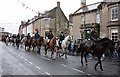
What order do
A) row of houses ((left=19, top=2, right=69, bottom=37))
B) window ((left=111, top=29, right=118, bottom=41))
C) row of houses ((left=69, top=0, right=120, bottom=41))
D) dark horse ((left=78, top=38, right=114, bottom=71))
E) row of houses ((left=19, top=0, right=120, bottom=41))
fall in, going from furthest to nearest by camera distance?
row of houses ((left=19, top=2, right=69, bottom=37)) → row of houses ((left=19, top=0, right=120, bottom=41)) → row of houses ((left=69, top=0, right=120, bottom=41)) → window ((left=111, top=29, right=118, bottom=41)) → dark horse ((left=78, top=38, right=114, bottom=71))

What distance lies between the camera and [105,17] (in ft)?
136

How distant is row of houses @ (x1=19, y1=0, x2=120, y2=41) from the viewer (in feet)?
125

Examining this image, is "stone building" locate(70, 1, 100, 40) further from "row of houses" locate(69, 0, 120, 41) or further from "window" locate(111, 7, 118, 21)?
"window" locate(111, 7, 118, 21)

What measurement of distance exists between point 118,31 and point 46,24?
37.2 metres

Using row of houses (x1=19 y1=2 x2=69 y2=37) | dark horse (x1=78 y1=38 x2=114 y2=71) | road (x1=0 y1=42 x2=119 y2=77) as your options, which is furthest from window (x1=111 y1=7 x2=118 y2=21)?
row of houses (x1=19 y1=2 x2=69 y2=37)

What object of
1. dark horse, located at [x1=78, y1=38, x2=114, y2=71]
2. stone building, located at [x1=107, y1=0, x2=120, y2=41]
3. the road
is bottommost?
the road

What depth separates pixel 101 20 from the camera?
→ 4300 centimetres

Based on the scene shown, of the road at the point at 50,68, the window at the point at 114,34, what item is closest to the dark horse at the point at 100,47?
the road at the point at 50,68

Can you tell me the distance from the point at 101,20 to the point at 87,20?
6833mm

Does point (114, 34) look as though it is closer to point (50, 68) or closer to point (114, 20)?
point (114, 20)

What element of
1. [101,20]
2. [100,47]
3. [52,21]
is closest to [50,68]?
[100,47]

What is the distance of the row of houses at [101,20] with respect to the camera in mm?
37875

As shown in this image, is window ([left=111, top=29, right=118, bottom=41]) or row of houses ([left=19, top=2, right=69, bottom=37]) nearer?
window ([left=111, top=29, right=118, bottom=41])

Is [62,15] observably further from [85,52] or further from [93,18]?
[85,52]
